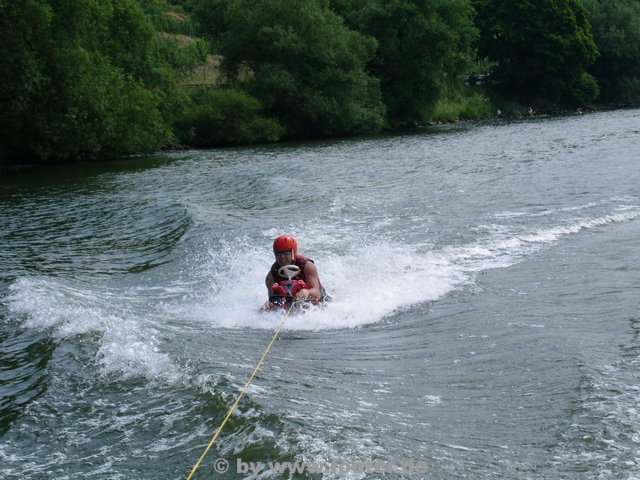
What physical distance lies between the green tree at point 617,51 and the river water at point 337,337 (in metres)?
55.9

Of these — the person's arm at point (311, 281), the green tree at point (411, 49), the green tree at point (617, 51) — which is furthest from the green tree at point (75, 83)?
the green tree at point (617, 51)

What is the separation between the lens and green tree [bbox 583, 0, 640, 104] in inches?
2832

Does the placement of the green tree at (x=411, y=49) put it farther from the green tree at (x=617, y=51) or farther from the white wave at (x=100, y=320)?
the white wave at (x=100, y=320)

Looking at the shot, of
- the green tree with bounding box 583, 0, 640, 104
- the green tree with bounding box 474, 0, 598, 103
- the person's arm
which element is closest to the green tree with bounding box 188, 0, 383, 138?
the green tree with bounding box 474, 0, 598, 103

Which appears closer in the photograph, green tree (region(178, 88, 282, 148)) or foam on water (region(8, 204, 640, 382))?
foam on water (region(8, 204, 640, 382))

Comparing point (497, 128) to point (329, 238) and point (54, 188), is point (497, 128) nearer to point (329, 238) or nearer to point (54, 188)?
point (54, 188)

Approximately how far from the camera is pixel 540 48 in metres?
68.3

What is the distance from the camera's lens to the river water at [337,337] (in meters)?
6.35

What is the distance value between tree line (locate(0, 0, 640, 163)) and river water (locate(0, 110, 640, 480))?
401 inches

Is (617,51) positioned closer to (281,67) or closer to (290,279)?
(281,67)

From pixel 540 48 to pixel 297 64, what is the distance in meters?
30.7

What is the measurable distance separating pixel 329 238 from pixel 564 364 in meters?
8.46

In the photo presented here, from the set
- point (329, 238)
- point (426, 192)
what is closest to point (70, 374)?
point (329, 238)

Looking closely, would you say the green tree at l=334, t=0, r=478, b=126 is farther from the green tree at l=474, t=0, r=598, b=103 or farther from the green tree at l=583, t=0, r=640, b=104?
the green tree at l=583, t=0, r=640, b=104
